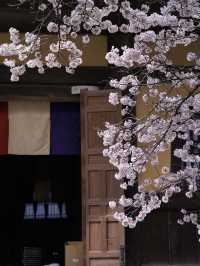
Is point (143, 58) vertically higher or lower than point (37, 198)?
Answer: higher

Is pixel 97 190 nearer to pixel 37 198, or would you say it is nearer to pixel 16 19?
pixel 16 19

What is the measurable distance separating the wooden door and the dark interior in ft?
9.46

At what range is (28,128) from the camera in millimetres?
8594

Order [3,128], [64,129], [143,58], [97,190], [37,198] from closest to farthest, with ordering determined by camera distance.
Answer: [143,58] → [97,190] → [3,128] → [64,129] → [37,198]

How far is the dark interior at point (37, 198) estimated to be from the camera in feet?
→ 36.9

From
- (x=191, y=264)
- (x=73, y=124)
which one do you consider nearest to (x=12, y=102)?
(x=73, y=124)

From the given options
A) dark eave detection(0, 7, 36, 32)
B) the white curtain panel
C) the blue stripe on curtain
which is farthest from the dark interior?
dark eave detection(0, 7, 36, 32)

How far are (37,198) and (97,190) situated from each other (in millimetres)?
3176

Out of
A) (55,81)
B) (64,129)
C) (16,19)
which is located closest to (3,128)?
(64,129)

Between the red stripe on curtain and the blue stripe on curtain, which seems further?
the blue stripe on curtain

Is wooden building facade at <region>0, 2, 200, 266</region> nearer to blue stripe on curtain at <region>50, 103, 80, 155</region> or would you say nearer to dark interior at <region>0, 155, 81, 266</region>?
blue stripe on curtain at <region>50, 103, 80, 155</region>

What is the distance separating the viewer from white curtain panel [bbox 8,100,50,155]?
8.57 m

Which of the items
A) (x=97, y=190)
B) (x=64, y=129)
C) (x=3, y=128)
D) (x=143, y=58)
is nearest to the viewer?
(x=143, y=58)

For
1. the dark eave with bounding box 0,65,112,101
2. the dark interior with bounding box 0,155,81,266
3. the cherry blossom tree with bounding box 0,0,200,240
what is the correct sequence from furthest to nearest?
the dark interior with bounding box 0,155,81,266
the dark eave with bounding box 0,65,112,101
the cherry blossom tree with bounding box 0,0,200,240
